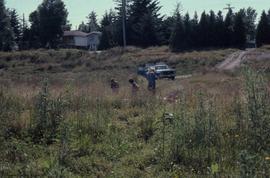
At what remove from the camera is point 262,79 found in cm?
661

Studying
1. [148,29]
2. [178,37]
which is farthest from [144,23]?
[178,37]

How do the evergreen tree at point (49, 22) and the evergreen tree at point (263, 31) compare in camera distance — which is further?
the evergreen tree at point (49, 22)

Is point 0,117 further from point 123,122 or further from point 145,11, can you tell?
point 145,11

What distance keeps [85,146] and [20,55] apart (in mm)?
55699

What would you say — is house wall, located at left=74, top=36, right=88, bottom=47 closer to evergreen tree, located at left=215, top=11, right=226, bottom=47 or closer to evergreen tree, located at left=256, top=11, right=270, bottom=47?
evergreen tree, located at left=215, top=11, right=226, bottom=47

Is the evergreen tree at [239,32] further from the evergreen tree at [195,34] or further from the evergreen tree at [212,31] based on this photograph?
the evergreen tree at [195,34]

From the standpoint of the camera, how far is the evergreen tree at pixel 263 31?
57.1 m

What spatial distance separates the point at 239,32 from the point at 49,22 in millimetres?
31223

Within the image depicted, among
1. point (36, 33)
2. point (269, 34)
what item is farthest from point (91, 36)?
point (269, 34)

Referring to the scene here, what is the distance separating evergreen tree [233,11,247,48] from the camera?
5912 centimetres

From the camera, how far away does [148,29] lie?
66.8 metres

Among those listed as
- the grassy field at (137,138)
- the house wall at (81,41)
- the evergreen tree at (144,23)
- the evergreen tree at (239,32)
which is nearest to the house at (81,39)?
the house wall at (81,41)

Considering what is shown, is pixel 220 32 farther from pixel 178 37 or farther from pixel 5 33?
pixel 5 33

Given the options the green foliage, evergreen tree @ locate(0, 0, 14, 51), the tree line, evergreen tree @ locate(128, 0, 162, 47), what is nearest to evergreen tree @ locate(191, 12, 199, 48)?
the tree line
